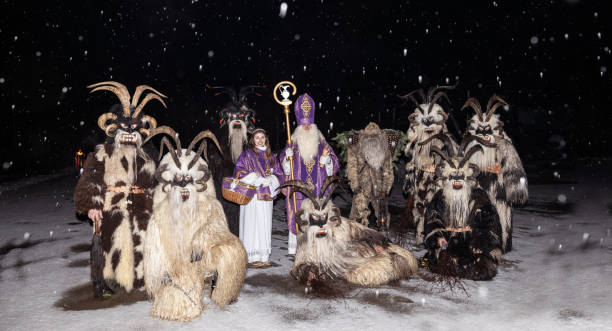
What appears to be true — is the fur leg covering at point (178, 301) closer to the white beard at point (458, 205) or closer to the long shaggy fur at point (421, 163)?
the white beard at point (458, 205)

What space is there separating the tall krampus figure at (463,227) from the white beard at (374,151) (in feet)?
4.95

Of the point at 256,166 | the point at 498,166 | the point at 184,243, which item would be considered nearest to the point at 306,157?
the point at 256,166

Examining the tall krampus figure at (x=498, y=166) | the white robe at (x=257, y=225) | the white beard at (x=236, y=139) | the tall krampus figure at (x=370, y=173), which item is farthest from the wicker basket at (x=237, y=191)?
the tall krampus figure at (x=498, y=166)

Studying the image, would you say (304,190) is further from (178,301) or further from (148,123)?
(148,123)

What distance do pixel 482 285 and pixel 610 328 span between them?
4.33 ft

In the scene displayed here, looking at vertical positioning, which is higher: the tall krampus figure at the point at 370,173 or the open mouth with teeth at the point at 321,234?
the tall krampus figure at the point at 370,173

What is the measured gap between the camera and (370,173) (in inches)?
265

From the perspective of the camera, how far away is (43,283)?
202 inches

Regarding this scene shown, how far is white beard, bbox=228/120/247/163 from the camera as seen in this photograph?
618cm

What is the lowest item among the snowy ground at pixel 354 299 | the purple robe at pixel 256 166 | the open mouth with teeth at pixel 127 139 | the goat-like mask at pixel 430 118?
the snowy ground at pixel 354 299

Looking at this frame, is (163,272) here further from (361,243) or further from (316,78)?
(316,78)

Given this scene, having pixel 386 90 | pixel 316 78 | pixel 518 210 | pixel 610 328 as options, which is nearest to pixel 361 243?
pixel 610 328

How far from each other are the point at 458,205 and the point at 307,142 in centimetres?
209

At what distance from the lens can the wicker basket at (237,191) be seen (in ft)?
17.7
